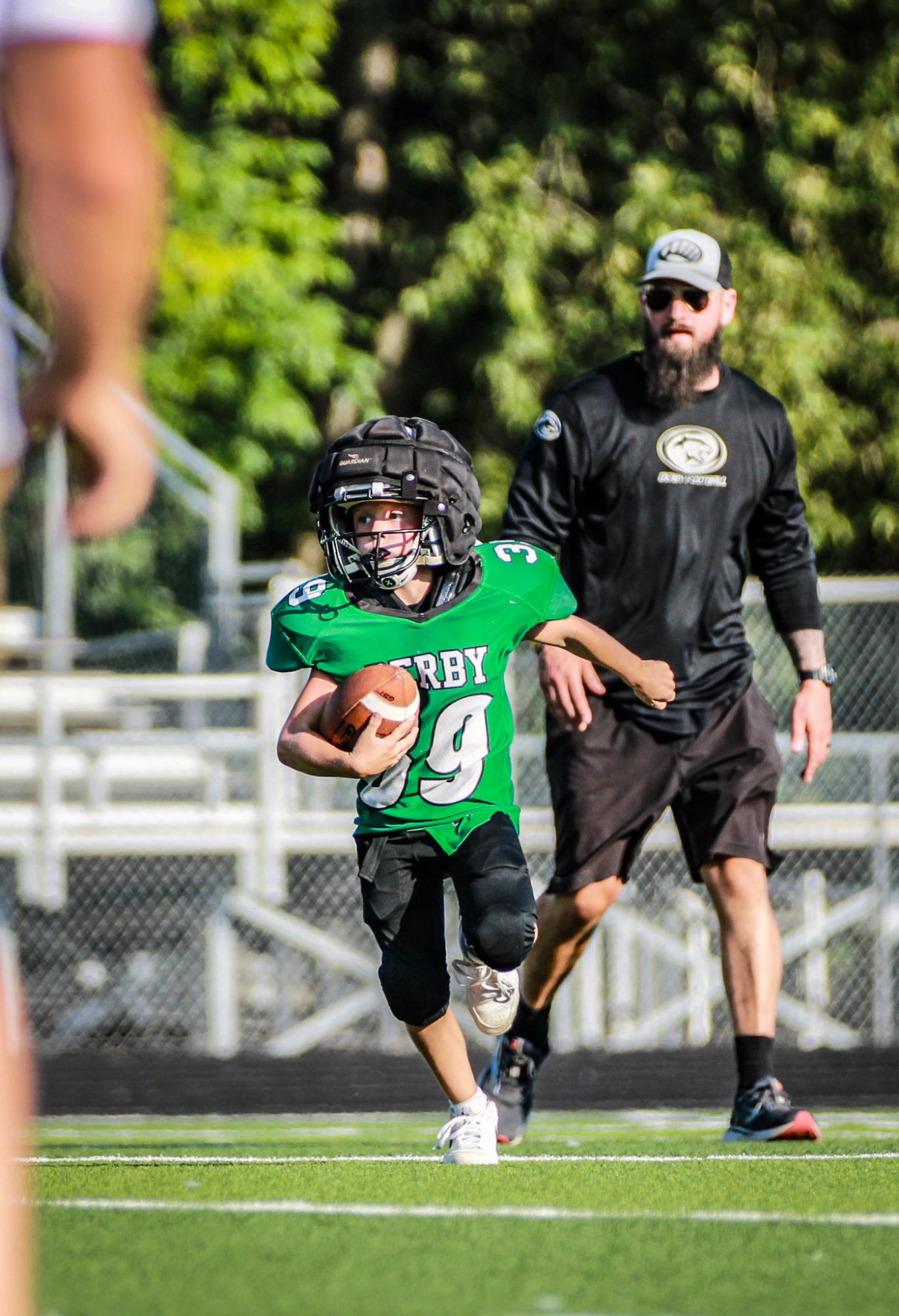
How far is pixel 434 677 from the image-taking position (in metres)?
4.32

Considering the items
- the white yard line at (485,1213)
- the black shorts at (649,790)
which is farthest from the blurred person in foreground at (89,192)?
the black shorts at (649,790)

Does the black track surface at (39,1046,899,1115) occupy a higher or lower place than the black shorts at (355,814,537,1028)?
lower

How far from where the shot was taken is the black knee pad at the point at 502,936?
4.12m

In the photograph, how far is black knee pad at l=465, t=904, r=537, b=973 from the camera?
13.5 feet

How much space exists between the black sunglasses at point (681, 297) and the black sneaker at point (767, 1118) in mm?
1945

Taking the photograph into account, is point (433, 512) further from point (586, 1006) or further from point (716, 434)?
point (586, 1006)

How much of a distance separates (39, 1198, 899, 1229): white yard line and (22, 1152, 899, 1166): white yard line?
0.78 meters

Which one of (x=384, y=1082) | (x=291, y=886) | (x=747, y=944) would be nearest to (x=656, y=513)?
(x=747, y=944)

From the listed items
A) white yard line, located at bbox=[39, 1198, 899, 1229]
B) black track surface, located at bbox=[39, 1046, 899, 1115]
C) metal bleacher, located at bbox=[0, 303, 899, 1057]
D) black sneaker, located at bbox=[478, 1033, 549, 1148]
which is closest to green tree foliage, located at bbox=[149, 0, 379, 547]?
metal bleacher, located at bbox=[0, 303, 899, 1057]

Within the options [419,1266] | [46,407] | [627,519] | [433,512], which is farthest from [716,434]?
[46,407]

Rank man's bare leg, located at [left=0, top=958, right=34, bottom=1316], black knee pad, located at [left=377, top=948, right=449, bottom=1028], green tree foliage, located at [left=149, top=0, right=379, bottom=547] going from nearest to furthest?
man's bare leg, located at [left=0, top=958, right=34, bottom=1316] < black knee pad, located at [left=377, top=948, right=449, bottom=1028] < green tree foliage, located at [left=149, top=0, right=379, bottom=547]

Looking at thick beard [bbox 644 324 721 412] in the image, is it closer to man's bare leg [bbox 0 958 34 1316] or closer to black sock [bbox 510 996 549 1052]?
black sock [bbox 510 996 549 1052]

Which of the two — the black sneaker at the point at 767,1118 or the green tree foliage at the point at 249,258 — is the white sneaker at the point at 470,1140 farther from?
the green tree foliage at the point at 249,258

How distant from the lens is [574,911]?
16.7 feet
